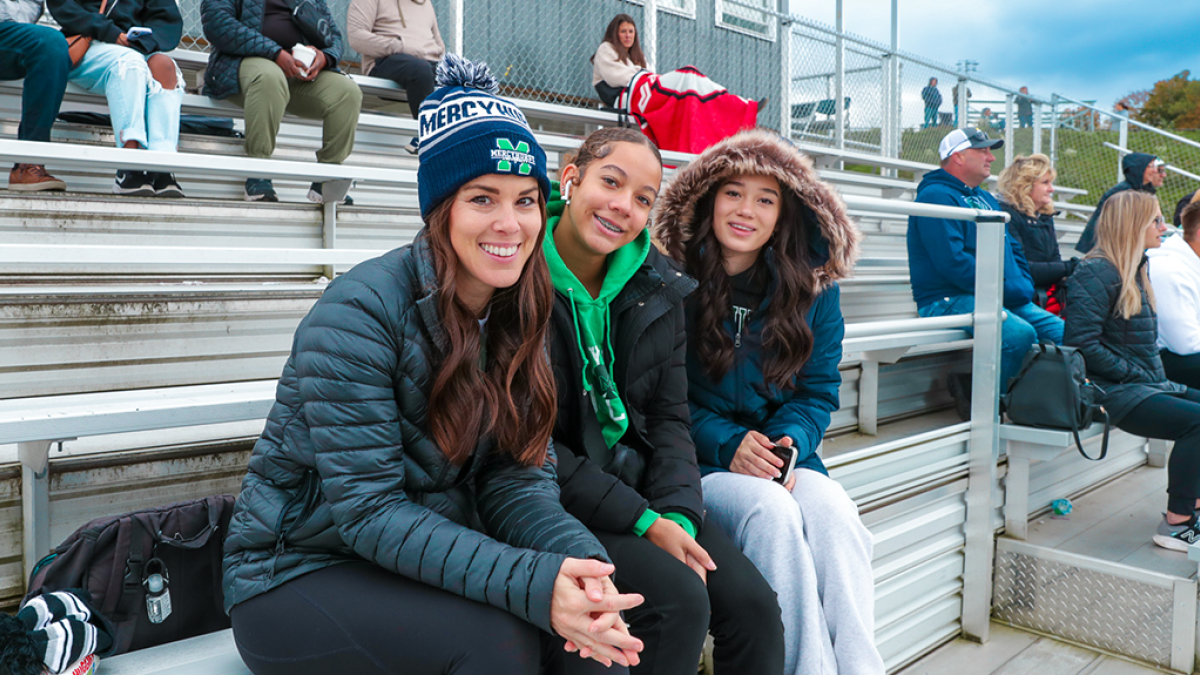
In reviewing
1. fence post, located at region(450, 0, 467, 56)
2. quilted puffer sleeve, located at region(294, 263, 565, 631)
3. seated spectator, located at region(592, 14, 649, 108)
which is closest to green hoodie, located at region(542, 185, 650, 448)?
quilted puffer sleeve, located at region(294, 263, 565, 631)

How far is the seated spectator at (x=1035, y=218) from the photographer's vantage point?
406cm

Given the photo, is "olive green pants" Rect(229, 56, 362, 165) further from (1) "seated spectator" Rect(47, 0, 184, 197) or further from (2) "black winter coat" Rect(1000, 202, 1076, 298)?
(2) "black winter coat" Rect(1000, 202, 1076, 298)

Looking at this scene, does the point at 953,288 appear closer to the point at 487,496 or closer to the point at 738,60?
the point at 487,496

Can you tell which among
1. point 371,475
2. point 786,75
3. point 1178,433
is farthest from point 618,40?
point 371,475

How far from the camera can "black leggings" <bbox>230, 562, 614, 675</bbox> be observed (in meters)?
1.14

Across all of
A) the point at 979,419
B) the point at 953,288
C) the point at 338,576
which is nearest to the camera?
the point at 338,576

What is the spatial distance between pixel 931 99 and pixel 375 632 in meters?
8.12

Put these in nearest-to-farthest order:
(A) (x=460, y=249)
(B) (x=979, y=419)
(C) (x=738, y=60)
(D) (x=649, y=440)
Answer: (A) (x=460, y=249) < (D) (x=649, y=440) < (B) (x=979, y=419) < (C) (x=738, y=60)

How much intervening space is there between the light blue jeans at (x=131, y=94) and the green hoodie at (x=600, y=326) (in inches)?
80.3

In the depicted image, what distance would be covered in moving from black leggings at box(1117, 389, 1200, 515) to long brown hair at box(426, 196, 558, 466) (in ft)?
9.16

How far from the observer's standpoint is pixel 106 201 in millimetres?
2570

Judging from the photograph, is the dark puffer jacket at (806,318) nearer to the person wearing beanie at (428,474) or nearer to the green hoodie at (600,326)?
the green hoodie at (600,326)

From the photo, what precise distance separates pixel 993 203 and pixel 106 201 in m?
3.77

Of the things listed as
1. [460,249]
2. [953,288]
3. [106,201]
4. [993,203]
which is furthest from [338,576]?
[993,203]
